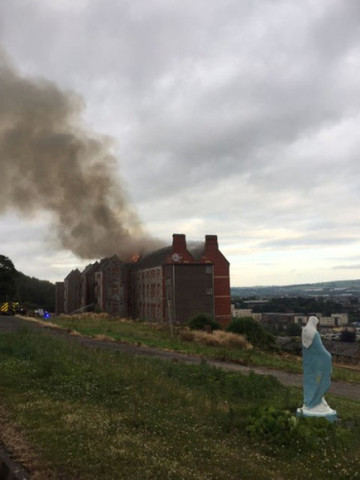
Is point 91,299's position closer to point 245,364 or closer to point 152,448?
point 245,364

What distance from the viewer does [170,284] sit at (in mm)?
56938

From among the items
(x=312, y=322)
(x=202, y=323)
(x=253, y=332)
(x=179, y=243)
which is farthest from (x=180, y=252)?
→ (x=312, y=322)

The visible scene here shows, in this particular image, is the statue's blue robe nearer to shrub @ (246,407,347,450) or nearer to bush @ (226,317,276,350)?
shrub @ (246,407,347,450)

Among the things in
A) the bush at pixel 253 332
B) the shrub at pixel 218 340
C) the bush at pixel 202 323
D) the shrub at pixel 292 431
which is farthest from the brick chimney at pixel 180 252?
the shrub at pixel 292 431

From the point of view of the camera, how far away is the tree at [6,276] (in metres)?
66.2

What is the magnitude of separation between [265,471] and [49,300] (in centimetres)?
10733

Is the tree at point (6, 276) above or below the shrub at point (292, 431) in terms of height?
above

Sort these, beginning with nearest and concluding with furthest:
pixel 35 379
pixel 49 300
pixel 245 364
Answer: pixel 35 379, pixel 245 364, pixel 49 300

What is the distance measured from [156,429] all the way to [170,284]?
50.1 meters

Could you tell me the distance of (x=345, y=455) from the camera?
624cm

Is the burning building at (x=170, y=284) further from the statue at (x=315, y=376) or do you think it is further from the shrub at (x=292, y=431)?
the shrub at (x=292, y=431)

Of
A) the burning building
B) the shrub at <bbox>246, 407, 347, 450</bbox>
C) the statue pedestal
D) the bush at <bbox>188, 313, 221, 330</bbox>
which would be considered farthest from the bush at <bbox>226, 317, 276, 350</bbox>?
the shrub at <bbox>246, 407, 347, 450</bbox>

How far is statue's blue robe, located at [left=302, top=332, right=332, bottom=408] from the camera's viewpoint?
8.73m

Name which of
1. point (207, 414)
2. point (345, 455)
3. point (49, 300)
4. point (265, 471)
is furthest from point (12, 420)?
point (49, 300)
